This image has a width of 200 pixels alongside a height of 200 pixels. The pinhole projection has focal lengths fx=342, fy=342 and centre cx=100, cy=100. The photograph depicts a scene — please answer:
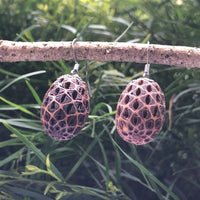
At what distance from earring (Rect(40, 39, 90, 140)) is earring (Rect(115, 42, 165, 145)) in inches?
3.3

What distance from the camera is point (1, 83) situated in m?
0.99

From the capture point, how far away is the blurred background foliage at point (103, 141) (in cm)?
87

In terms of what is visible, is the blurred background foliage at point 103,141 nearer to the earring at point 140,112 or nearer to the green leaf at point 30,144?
the green leaf at point 30,144

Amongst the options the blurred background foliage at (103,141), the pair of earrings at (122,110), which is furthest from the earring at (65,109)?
the blurred background foliage at (103,141)

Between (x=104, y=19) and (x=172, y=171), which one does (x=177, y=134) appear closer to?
(x=172, y=171)

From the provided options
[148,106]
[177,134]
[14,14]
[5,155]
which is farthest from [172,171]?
[14,14]

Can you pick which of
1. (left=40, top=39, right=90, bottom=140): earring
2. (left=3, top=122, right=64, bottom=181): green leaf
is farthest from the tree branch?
(left=3, top=122, right=64, bottom=181): green leaf

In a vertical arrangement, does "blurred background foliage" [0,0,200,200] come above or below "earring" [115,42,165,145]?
below

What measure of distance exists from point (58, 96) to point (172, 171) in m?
0.43

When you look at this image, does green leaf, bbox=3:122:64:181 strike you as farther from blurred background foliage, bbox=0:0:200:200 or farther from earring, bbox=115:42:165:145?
earring, bbox=115:42:165:145

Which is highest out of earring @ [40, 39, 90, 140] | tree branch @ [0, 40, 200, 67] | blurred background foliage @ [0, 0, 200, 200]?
tree branch @ [0, 40, 200, 67]

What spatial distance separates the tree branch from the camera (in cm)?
71

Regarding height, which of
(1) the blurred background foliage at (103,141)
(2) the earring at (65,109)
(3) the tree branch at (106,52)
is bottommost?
(1) the blurred background foliage at (103,141)

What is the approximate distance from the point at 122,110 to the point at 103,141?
0.29m
